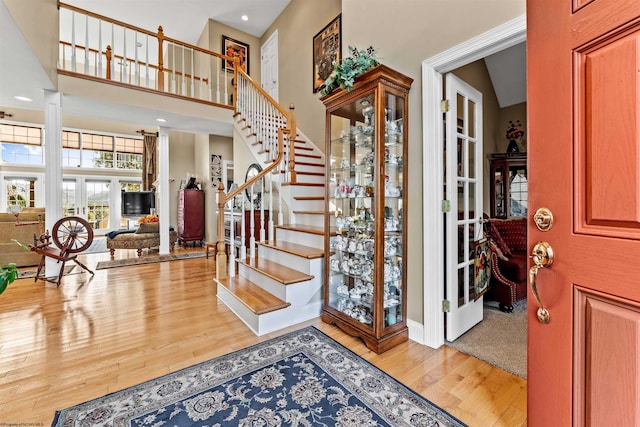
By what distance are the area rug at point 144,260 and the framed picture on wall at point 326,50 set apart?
397 cm

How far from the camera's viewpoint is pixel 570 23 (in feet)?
2.66

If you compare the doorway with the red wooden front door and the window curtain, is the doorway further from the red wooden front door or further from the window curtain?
the window curtain

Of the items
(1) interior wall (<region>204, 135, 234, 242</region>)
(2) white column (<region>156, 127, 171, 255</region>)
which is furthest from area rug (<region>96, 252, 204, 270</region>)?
(1) interior wall (<region>204, 135, 234, 242</region>)

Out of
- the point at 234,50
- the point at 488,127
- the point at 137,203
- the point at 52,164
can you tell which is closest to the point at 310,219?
the point at 488,127

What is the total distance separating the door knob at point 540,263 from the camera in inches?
33.5

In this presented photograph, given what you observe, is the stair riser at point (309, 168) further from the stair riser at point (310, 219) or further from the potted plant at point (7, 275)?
the potted plant at point (7, 275)

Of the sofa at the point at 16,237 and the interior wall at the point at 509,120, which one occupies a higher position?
the interior wall at the point at 509,120

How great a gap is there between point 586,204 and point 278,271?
2347 millimetres

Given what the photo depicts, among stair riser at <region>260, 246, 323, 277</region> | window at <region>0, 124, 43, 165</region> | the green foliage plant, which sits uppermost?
window at <region>0, 124, 43, 165</region>

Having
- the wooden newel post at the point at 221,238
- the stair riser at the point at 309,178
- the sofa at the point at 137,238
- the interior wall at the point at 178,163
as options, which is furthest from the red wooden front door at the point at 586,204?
the interior wall at the point at 178,163

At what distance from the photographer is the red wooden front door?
0.71 m

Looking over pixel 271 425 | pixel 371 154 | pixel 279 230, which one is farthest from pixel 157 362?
pixel 371 154

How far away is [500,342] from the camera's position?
Answer: 2148mm

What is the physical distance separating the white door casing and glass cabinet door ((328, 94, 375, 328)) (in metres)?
4.52
